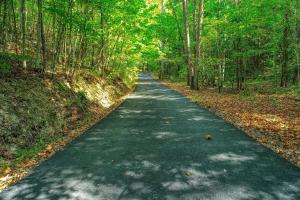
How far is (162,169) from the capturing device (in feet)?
17.0

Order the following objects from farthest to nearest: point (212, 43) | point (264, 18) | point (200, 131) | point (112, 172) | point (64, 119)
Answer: point (212, 43), point (264, 18), point (64, 119), point (200, 131), point (112, 172)

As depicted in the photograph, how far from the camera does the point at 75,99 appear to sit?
11.2m

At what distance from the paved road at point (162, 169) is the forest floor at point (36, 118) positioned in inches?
20.5

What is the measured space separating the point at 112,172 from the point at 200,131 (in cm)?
386

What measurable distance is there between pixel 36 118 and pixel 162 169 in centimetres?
429

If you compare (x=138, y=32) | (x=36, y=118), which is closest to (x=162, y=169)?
(x=36, y=118)

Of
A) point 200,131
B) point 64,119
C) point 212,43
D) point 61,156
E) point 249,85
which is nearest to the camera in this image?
point 61,156

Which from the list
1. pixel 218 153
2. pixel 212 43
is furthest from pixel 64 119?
pixel 212 43

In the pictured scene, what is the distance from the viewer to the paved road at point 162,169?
4211 mm

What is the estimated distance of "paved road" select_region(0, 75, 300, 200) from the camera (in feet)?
13.8

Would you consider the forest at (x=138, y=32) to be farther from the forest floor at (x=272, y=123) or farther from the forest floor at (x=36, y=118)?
the forest floor at (x=272, y=123)

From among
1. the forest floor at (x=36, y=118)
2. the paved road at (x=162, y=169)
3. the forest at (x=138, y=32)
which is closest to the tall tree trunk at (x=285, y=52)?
the forest at (x=138, y=32)

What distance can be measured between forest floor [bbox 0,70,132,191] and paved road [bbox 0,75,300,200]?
520mm

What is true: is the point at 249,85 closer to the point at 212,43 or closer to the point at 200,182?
the point at 212,43
